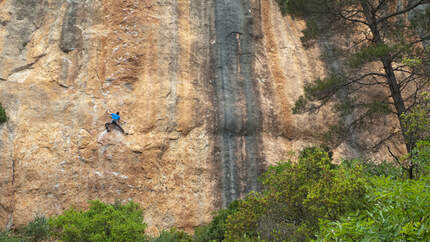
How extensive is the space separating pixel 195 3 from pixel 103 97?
7.54 m

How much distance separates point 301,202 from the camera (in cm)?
872

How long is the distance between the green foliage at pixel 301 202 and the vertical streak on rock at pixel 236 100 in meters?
6.39

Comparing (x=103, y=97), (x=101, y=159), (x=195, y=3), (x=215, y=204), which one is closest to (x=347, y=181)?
(x=215, y=204)

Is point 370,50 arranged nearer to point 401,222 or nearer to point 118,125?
point 401,222

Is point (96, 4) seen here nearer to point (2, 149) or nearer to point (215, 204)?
point (2, 149)

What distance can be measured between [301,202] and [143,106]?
33.3 feet

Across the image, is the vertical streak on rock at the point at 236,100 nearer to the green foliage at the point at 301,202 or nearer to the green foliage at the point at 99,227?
the green foliage at the point at 99,227

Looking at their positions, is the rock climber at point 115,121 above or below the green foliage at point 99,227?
above

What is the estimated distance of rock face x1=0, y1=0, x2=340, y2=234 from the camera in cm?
1505

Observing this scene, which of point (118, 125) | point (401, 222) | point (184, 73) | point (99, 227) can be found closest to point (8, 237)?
point (99, 227)

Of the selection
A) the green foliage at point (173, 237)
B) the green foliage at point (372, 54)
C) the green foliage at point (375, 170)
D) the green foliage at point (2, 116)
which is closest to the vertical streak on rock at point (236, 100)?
the green foliage at point (173, 237)

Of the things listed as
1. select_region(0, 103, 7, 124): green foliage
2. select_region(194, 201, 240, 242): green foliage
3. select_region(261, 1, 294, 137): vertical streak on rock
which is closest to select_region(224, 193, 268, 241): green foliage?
select_region(194, 201, 240, 242): green foliage

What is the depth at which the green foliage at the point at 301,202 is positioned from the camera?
7246 mm

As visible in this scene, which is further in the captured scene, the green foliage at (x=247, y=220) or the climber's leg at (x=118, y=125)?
the climber's leg at (x=118, y=125)
